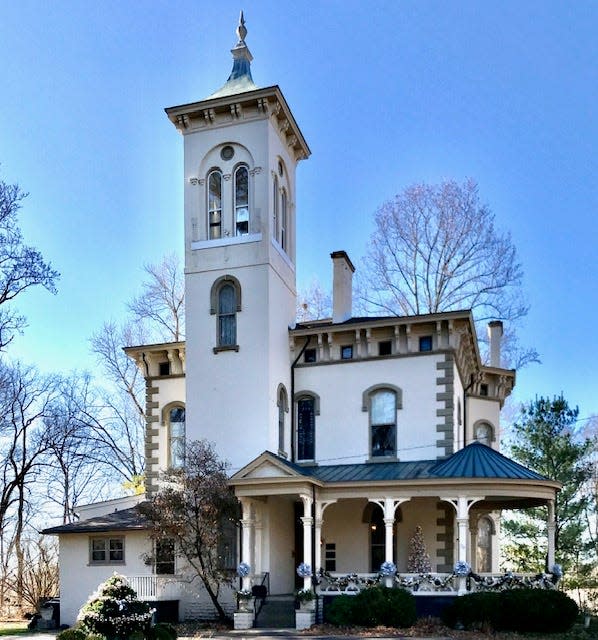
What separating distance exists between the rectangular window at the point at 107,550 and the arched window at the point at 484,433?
11947 millimetres

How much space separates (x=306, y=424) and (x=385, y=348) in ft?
10.5

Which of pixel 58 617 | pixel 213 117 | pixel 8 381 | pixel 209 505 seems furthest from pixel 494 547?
pixel 8 381

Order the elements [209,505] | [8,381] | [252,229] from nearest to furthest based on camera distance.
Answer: [209,505], [252,229], [8,381]

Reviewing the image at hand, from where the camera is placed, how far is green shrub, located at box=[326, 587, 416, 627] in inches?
805

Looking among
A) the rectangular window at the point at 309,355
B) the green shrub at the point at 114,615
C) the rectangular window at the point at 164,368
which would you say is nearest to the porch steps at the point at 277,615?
the green shrub at the point at 114,615

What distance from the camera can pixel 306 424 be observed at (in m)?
26.1

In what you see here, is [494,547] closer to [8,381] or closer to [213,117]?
[213,117]

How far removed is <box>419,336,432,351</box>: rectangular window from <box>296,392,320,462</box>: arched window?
11.0 ft

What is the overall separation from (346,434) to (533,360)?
42.5ft

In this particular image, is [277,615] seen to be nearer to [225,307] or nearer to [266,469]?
[266,469]

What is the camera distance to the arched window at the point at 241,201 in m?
26.2

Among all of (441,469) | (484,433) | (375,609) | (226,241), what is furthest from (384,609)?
(226,241)

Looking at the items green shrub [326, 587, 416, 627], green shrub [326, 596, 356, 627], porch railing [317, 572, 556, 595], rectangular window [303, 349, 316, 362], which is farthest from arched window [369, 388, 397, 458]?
green shrub [326, 596, 356, 627]

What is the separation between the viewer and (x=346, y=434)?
25219 millimetres
